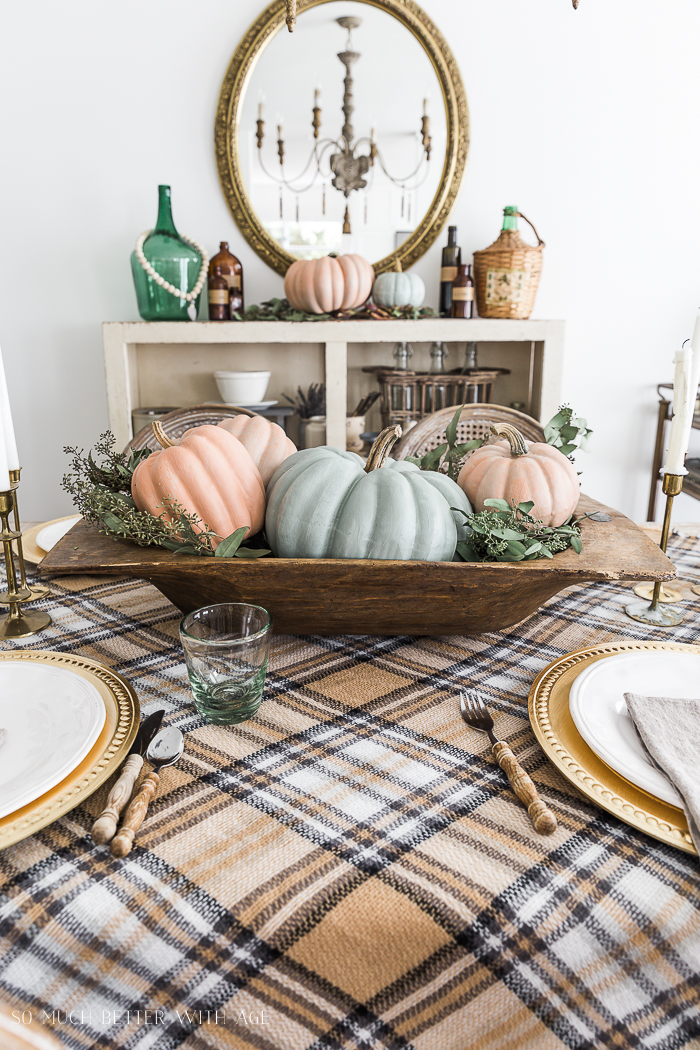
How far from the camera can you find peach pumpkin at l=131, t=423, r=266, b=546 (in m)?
0.72

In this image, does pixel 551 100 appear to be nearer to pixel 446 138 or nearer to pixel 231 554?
pixel 446 138

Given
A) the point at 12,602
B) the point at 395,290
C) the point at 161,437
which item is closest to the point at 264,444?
the point at 161,437

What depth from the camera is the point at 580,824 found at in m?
0.47

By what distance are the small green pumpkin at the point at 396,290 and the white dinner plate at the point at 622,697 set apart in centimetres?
178

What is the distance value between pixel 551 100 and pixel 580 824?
99.5 inches

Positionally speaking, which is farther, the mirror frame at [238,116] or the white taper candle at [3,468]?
the mirror frame at [238,116]

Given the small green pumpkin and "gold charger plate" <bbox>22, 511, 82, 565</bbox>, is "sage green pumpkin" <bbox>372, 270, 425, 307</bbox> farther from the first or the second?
"gold charger plate" <bbox>22, 511, 82, 565</bbox>

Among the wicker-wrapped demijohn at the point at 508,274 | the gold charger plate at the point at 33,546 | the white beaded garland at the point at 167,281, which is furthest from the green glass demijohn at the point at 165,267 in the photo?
the gold charger plate at the point at 33,546

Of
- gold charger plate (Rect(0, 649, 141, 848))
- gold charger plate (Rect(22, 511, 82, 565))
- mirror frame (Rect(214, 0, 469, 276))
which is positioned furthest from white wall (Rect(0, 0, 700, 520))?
gold charger plate (Rect(0, 649, 141, 848))

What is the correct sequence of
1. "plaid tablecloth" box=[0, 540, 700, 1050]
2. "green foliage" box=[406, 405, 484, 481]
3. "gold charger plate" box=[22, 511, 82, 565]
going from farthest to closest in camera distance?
"gold charger plate" box=[22, 511, 82, 565] → "green foliage" box=[406, 405, 484, 481] → "plaid tablecloth" box=[0, 540, 700, 1050]

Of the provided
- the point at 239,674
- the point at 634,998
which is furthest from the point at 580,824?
the point at 239,674

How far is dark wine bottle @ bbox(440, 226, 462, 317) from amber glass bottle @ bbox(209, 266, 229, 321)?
709 millimetres

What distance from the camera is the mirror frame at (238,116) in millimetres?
2223

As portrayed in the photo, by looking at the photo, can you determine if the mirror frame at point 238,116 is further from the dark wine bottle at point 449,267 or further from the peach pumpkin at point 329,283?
the peach pumpkin at point 329,283
